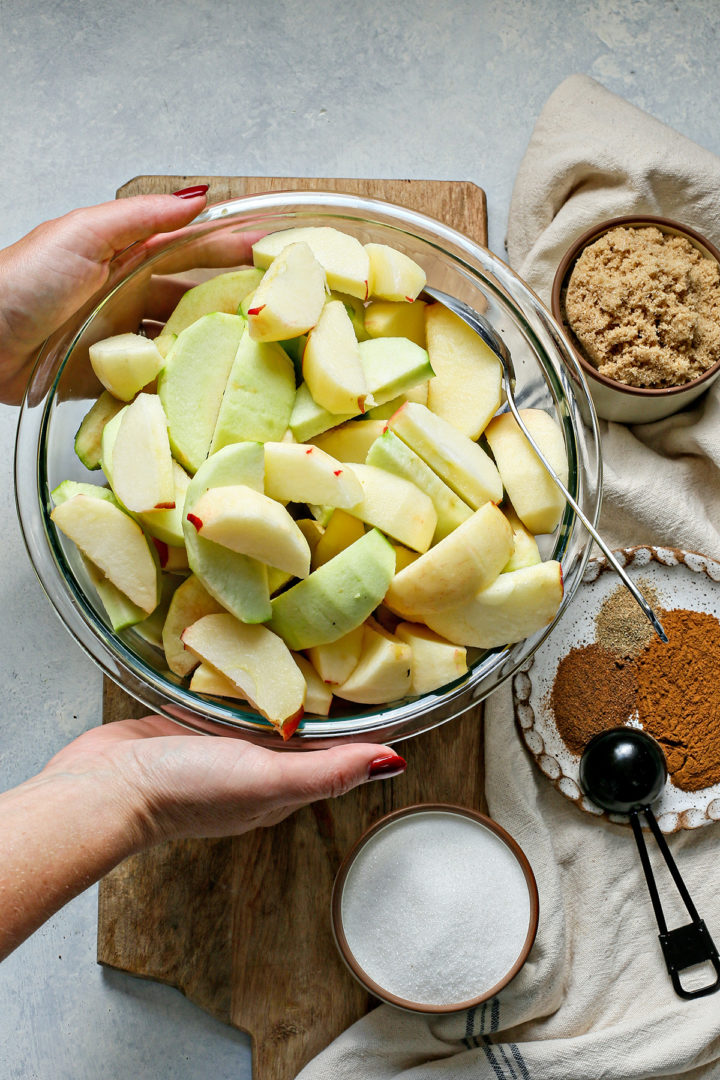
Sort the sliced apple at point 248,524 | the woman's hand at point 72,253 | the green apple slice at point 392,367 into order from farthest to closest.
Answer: the woman's hand at point 72,253, the green apple slice at point 392,367, the sliced apple at point 248,524

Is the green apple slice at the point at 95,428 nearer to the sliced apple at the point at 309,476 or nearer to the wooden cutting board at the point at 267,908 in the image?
the sliced apple at the point at 309,476

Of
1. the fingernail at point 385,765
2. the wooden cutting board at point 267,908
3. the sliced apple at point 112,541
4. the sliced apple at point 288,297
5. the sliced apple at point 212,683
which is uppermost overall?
the sliced apple at point 288,297

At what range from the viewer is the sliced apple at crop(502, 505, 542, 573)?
89cm

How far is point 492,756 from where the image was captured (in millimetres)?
1110

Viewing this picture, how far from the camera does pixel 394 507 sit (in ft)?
2.71

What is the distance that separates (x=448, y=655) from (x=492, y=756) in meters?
0.31

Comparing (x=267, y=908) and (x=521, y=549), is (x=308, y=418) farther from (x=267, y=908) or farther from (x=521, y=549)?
(x=267, y=908)

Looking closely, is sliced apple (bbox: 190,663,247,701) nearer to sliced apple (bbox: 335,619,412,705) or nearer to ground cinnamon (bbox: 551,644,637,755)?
sliced apple (bbox: 335,619,412,705)

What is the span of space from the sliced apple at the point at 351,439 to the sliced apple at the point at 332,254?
0.42 feet

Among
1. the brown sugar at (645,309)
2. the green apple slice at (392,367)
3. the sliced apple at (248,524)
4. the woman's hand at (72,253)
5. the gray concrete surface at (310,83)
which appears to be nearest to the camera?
the sliced apple at (248,524)

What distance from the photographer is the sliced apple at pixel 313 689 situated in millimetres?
875

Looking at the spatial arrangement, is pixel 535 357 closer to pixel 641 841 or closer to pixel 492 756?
pixel 492 756

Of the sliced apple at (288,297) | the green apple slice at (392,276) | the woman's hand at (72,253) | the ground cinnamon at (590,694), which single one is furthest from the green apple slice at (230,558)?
the ground cinnamon at (590,694)

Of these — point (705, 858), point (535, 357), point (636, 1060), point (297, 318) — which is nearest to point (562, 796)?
point (705, 858)
